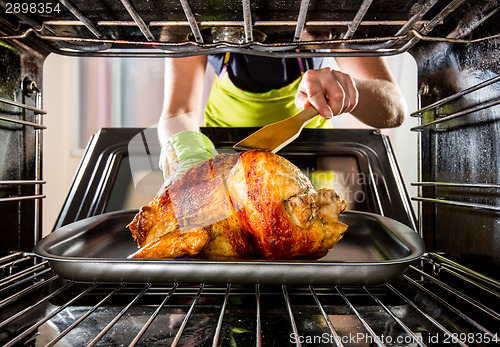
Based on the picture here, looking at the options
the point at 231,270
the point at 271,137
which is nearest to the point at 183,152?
the point at 271,137

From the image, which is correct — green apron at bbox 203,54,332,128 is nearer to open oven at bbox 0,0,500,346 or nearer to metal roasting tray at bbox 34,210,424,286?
open oven at bbox 0,0,500,346

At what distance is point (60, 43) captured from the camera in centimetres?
69

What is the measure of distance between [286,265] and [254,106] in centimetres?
104

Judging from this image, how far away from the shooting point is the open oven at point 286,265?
1.40 ft

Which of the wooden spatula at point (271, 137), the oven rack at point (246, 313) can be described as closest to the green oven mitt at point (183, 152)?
the wooden spatula at point (271, 137)

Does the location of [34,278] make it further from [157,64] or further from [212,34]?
[157,64]

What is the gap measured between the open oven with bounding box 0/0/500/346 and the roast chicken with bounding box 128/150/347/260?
64 millimetres

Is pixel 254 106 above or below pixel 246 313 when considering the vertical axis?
above

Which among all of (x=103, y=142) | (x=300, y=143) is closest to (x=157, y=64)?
(x=103, y=142)

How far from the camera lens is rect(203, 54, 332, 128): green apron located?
140 centimetres

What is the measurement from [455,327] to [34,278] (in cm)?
62

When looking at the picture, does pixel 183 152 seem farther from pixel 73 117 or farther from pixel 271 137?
pixel 73 117

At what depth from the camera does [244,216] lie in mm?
600

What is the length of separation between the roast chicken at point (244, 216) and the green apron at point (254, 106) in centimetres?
76
